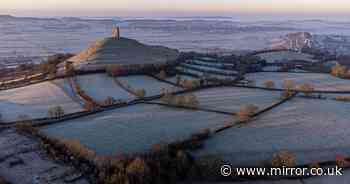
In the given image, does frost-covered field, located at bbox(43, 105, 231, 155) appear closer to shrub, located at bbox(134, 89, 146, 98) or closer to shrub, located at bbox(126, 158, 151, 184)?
shrub, located at bbox(126, 158, 151, 184)

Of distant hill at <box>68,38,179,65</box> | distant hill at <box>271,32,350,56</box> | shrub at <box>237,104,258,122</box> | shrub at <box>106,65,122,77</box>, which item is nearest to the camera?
shrub at <box>237,104,258,122</box>

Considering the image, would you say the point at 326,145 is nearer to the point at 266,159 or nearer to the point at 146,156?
the point at 266,159

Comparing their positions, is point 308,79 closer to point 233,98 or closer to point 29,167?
point 233,98

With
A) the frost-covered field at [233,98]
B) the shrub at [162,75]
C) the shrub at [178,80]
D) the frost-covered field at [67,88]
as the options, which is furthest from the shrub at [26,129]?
→ the shrub at [162,75]

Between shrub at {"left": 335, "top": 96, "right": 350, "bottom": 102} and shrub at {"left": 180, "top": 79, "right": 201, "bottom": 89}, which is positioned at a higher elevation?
shrub at {"left": 180, "top": 79, "right": 201, "bottom": 89}

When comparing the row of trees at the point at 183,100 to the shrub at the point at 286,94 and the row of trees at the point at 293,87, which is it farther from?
the row of trees at the point at 293,87

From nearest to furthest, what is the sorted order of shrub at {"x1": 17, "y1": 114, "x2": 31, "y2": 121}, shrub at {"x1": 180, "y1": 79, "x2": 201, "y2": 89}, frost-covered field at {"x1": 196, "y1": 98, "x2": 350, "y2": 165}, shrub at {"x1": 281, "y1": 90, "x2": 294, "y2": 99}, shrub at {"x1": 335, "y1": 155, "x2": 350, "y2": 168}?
1. shrub at {"x1": 335, "y1": 155, "x2": 350, "y2": 168}
2. frost-covered field at {"x1": 196, "y1": 98, "x2": 350, "y2": 165}
3. shrub at {"x1": 17, "y1": 114, "x2": 31, "y2": 121}
4. shrub at {"x1": 281, "y1": 90, "x2": 294, "y2": 99}
5. shrub at {"x1": 180, "y1": 79, "x2": 201, "y2": 89}

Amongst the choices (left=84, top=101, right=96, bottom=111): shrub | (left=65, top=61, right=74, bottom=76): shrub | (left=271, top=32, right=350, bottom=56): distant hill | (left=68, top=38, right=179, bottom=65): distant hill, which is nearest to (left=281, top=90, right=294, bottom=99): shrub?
(left=84, top=101, right=96, bottom=111): shrub
